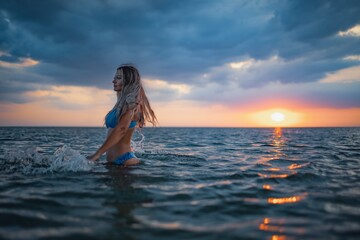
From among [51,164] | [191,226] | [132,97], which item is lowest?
[191,226]

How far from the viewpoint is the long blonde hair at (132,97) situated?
19.7 ft

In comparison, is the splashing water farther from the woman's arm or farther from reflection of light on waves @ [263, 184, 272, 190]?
reflection of light on waves @ [263, 184, 272, 190]

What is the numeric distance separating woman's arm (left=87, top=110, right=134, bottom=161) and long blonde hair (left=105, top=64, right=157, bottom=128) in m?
0.12

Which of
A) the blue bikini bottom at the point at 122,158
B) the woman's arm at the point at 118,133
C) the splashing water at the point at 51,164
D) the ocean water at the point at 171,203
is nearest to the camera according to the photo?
the ocean water at the point at 171,203

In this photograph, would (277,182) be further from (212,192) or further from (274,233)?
(274,233)

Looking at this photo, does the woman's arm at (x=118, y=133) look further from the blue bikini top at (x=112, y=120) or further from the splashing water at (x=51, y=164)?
the splashing water at (x=51, y=164)

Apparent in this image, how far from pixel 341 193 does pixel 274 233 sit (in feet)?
A: 7.50

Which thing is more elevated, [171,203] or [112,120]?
[112,120]

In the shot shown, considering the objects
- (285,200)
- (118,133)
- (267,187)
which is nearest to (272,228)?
(285,200)

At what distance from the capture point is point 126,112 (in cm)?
595

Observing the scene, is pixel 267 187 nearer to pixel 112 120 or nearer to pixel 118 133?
pixel 118 133

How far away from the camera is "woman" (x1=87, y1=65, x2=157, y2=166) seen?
596cm

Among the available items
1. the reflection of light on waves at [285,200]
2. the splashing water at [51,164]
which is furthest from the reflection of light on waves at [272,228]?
the splashing water at [51,164]

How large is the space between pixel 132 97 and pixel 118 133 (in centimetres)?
92
